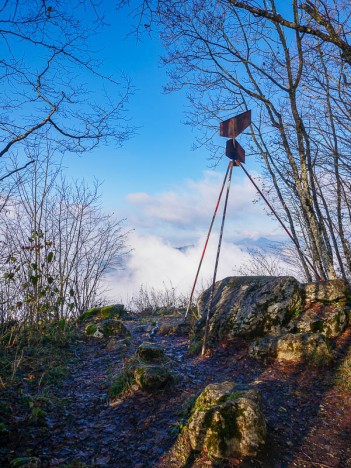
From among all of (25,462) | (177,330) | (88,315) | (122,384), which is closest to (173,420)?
(122,384)

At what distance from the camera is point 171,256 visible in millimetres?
196000

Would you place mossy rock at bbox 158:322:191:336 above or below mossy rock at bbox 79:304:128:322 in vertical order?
below

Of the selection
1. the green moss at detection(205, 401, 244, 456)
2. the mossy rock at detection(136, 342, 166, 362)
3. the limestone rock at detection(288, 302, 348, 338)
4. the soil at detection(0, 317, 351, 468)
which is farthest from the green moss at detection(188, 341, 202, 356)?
the green moss at detection(205, 401, 244, 456)

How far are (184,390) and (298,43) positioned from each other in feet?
25.7

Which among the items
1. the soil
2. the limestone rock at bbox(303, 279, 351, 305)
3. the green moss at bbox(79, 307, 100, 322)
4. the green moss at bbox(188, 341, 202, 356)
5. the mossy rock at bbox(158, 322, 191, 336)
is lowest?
the soil

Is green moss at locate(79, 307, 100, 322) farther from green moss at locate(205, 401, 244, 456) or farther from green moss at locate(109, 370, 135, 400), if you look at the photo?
green moss at locate(205, 401, 244, 456)

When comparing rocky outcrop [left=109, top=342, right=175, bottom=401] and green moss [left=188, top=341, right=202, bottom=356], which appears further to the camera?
green moss [left=188, top=341, right=202, bottom=356]

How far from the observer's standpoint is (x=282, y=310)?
17.6ft

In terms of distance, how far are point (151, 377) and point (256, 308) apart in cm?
248

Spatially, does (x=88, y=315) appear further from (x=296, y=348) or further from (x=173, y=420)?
(x=296, y=348)

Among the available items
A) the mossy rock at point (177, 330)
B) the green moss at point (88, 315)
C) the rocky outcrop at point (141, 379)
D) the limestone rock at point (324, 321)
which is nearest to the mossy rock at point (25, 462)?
the rocky outcrop at point (141, 379)

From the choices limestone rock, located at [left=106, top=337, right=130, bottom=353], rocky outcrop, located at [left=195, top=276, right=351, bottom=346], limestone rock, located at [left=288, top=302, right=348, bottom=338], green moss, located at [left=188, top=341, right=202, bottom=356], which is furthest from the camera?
limestone rock, located at [left=106, top=337, right=130, bottom=353]

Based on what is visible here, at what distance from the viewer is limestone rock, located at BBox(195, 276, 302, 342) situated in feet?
17.6

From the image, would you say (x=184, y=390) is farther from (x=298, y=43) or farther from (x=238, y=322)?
(x=298, y=43)
